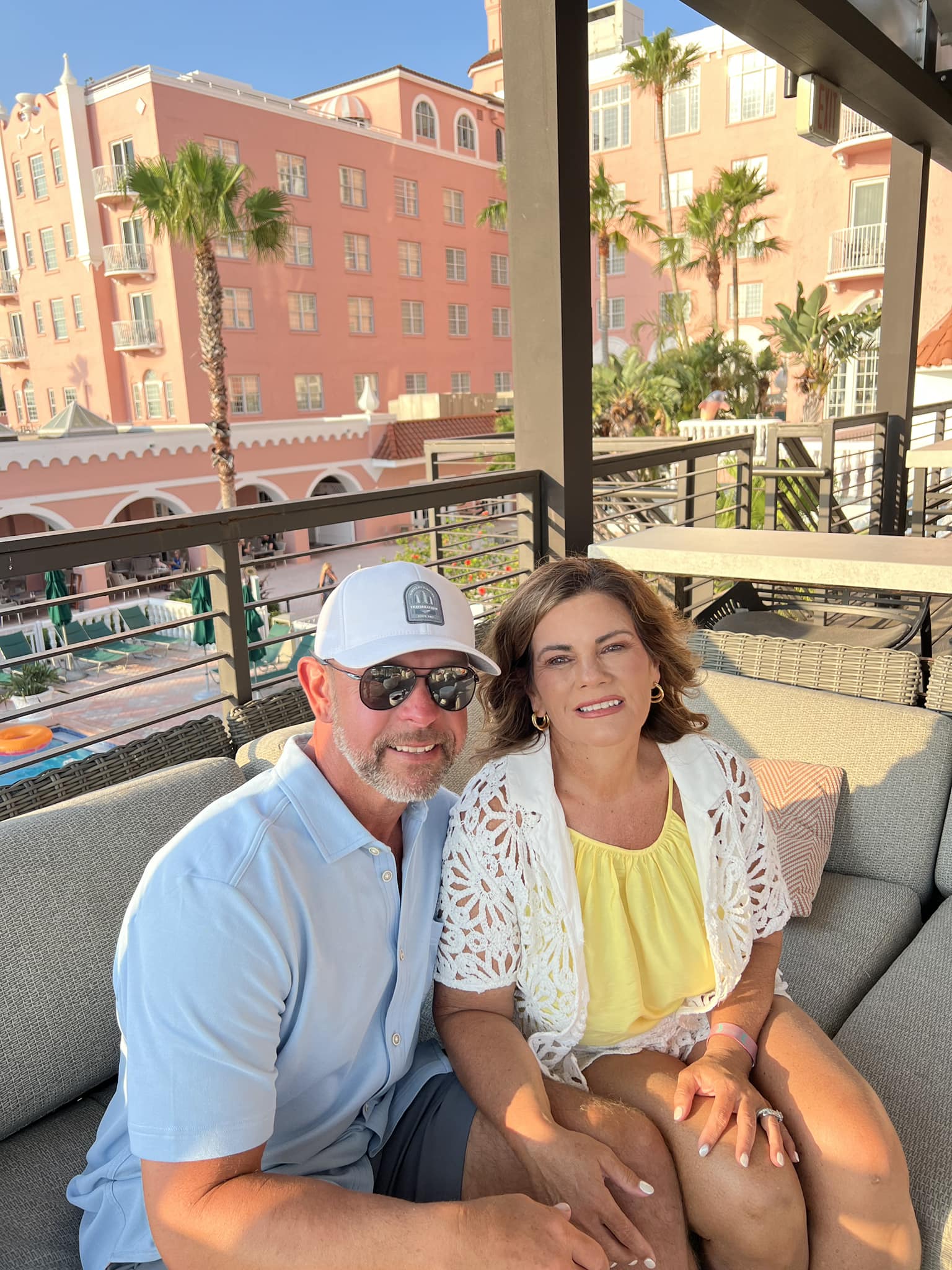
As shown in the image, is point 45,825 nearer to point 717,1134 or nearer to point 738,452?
point 717,1134

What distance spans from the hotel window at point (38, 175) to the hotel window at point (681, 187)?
16670mm

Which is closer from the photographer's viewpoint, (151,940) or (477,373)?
(151,940)

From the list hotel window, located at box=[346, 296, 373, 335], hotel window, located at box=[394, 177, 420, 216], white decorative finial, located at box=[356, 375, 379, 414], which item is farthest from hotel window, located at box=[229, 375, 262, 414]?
hotel window, located at box=[394, 177, 420, 216]

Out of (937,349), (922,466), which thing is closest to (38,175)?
(937,349)

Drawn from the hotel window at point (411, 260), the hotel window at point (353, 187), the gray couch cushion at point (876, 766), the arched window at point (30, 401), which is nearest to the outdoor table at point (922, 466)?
the gray couch cushion at point (876, 766)

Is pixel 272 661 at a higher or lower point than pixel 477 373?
lower

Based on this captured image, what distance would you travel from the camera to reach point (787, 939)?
6.77ft

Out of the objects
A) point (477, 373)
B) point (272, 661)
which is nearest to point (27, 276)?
point (477, 373)

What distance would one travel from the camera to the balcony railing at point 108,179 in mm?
23672

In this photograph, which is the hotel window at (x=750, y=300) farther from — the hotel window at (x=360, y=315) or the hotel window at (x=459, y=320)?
the hotel window at (x=360, y=315)

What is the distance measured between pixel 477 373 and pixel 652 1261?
3216cm

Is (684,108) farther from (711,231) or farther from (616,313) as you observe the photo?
(711,231)

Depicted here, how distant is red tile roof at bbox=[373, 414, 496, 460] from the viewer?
25.3 meters

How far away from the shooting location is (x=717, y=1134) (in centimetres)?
127
